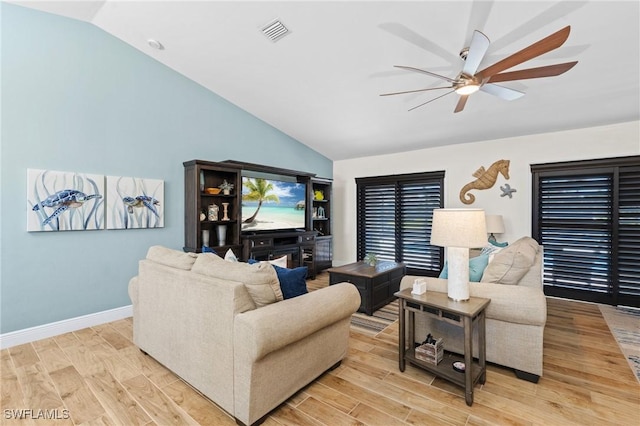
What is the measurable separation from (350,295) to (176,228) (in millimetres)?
2853

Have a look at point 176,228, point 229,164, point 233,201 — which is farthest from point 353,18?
point 176,228

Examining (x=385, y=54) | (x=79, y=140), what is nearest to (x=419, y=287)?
(x=385, y=54)

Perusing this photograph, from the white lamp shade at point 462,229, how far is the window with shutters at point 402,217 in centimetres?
336

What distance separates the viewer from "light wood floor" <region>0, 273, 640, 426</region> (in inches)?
72.6

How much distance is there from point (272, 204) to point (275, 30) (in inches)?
104

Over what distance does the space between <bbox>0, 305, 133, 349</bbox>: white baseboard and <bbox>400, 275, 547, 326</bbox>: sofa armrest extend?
12.5 feet

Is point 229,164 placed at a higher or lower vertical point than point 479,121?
lower

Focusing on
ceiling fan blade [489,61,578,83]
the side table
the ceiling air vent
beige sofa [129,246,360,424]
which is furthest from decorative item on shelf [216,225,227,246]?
ceiling fan blade [489,61,578,83]

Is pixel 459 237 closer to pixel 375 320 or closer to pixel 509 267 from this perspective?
pixel 509 267

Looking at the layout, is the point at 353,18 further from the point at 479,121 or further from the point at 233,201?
the point at 233,201

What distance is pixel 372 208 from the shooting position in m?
6.26

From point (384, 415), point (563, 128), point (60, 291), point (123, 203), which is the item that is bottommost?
point (384, 415)

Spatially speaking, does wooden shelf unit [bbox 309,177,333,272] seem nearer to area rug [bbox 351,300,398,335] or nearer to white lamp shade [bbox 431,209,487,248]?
area rug [bbox 351,300,398,335]

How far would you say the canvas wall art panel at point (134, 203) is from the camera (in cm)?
347
